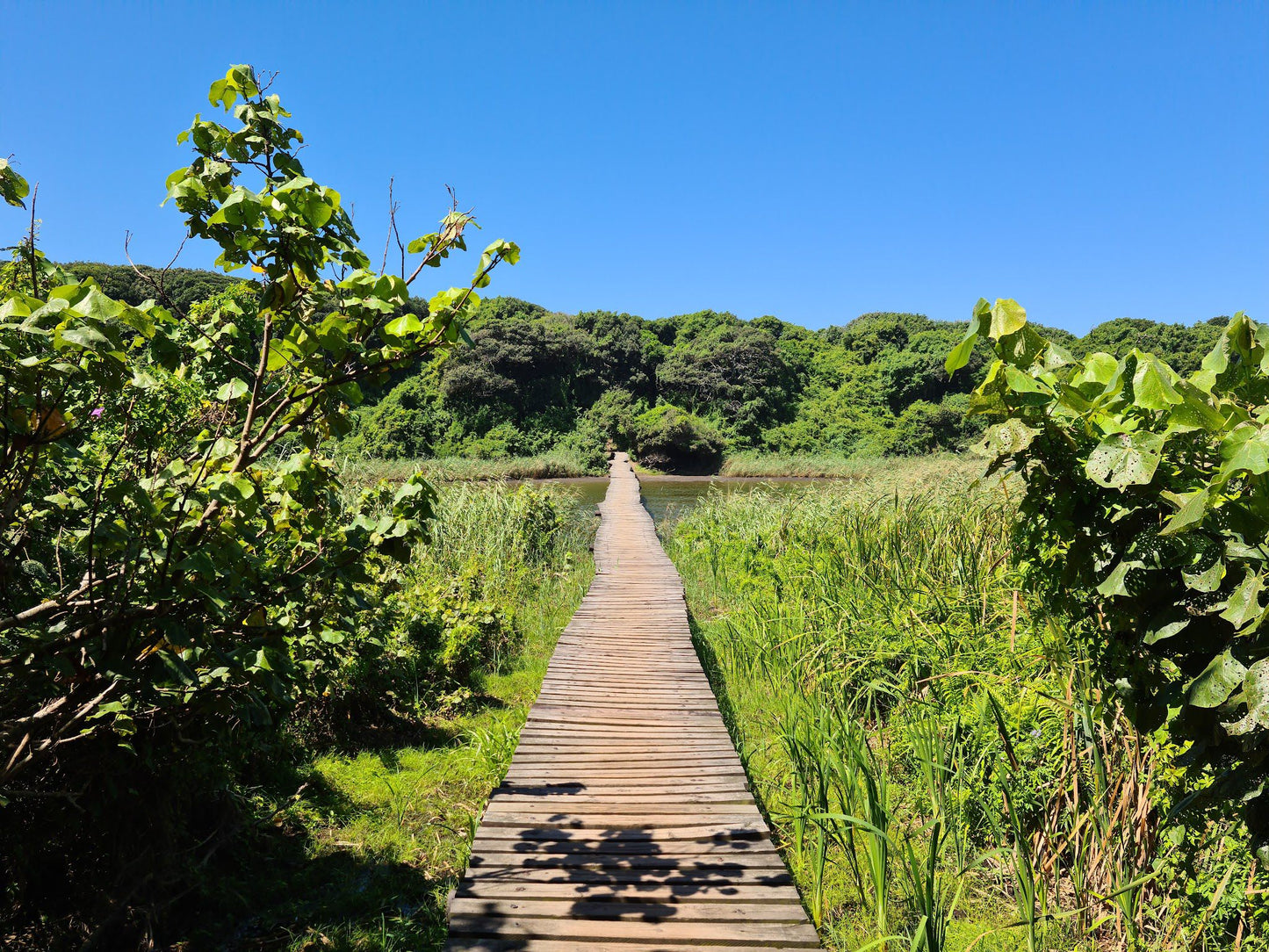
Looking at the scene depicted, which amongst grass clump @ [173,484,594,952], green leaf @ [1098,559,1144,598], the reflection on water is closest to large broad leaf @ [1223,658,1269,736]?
green leaf @ [1098,559,1144,598]

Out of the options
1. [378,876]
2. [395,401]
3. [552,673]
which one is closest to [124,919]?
[378,876]

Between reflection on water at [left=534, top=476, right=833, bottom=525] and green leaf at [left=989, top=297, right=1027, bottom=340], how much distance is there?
1247cm

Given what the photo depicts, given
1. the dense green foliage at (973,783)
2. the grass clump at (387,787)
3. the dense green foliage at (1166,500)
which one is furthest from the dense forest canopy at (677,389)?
the dense green foliage at (1166,500)

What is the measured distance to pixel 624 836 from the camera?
2846mm

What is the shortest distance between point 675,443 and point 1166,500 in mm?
28423

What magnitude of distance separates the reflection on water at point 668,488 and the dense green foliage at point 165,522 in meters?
11.9

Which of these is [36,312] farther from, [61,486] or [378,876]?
[378,876]

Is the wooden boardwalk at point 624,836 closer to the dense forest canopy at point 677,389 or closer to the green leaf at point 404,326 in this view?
the green leaf at point 404,326

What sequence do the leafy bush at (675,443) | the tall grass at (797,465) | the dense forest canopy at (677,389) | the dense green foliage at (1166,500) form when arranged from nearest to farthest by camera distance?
the dense green foliage at (1166,500) < the tall grass at (797,465) < the leafy bush at (675,443) < the dense forest canopy at (677,389)

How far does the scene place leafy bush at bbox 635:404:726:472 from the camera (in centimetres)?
2950

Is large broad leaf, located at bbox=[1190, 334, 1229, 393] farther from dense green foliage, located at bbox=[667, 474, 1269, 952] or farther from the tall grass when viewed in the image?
the tall grass

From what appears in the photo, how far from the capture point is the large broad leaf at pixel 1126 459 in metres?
1.25

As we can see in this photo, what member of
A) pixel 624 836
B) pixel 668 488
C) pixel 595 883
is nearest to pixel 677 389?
pixel 668 488

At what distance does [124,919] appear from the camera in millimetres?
2256
